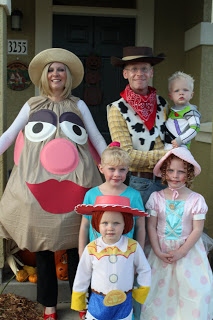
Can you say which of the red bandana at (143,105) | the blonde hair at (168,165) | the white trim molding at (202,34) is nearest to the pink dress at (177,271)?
the blonde hair at (168,165)

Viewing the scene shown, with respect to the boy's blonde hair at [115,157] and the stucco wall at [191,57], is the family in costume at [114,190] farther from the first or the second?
the stucco wall at [191,57]

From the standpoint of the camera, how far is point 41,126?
3355 mm

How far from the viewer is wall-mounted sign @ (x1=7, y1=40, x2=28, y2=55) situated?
233 inches

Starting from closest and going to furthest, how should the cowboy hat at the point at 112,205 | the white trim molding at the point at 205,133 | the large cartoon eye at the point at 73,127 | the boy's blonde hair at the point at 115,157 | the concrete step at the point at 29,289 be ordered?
the cowboy hat at the point at 112,205 < the boy's blonde hair at the point at 115,157 < the large cartoon eye at the point at 73,127 < the concrete step at the point at 29,289 < the white trim molding at the point at 205,133

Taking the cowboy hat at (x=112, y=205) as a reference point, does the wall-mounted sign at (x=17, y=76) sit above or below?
above

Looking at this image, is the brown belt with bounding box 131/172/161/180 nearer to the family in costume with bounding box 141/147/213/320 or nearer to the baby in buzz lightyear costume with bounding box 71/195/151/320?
the family in costume with bounding box 141/147/213/320

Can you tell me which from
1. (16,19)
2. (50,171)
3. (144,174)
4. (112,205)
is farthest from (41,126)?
(16,19)

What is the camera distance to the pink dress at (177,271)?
3047 mm

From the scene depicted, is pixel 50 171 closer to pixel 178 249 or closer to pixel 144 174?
pixel 144 174

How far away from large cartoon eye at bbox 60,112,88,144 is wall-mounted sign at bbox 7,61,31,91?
2.76 meters

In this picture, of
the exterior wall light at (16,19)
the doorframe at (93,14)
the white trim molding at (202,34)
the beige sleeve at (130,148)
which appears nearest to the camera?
the beige sleeve at (130,148)

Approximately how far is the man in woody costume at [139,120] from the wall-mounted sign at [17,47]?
2.97m

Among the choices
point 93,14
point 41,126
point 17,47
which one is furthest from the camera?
point 93,14

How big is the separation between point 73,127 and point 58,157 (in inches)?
11.5
